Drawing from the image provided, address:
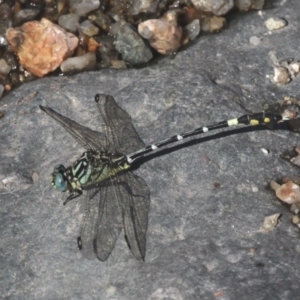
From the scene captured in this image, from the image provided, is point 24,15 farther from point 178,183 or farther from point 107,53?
point 178,183

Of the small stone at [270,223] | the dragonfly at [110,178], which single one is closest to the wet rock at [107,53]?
the dragonfly at [110,178]

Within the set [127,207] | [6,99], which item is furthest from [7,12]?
[127,207]

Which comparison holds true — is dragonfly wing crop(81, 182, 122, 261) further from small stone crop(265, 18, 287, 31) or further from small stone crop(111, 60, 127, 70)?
small stone crop(265, 18, 287, 31)

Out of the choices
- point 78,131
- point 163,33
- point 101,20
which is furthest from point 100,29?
point 78,131

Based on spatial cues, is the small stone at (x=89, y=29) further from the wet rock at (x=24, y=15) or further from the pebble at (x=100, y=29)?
the wet rock at (x=24, y=15)

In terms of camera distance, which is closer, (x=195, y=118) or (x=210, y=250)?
(x=210, y=250)

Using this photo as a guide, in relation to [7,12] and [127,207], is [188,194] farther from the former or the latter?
[7,12]
